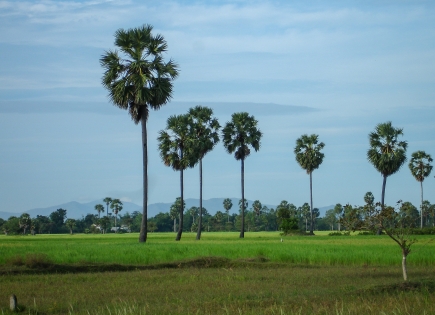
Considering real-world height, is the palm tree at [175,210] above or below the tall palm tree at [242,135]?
below

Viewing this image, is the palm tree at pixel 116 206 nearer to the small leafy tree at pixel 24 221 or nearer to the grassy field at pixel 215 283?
the small leafy tree at pixel 24 221

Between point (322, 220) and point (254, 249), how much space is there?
13546 centimetres

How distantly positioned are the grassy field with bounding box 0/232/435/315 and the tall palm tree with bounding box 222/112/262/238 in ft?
125

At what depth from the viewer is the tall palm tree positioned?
225ft

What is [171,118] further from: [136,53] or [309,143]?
[309,143]

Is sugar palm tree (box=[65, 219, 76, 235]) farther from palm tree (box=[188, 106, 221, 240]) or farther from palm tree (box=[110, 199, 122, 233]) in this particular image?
palm tree (box=[188, 106, 221, 240])

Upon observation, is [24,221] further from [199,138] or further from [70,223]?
[199,138]

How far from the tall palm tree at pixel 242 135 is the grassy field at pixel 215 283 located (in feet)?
125

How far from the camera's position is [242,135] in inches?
2714

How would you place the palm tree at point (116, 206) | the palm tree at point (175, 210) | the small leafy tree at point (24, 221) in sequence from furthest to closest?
the palm tree at point (116, 206) → the palm tree at point (175, 210) → the small leafy tree at point (24, 221)

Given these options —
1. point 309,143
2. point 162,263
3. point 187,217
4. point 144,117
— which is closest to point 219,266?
point 162,263

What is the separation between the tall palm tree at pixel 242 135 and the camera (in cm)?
6869

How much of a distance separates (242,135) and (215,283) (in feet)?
169

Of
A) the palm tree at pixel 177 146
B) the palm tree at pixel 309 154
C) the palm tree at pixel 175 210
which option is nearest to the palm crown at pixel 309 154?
the palm tree at pixel 309 154
